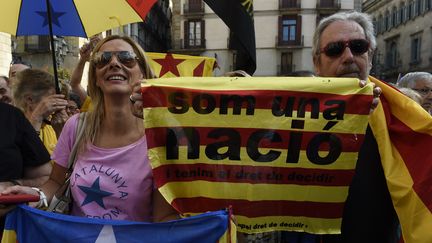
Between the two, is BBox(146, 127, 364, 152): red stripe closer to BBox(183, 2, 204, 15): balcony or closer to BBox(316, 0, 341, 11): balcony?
BBox(183, 2, 204, 15): balcony

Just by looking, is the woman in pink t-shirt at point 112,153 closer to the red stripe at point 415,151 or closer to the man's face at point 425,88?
the red stripe at point 415,151

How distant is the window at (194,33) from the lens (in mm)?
39500

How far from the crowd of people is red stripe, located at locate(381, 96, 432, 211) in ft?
0.35

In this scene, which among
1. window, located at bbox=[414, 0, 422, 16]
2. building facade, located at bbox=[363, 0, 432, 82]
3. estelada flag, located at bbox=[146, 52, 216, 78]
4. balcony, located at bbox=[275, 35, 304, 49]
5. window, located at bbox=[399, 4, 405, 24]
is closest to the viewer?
estelada flag, located at bbox=[146, 52, 216, 78]

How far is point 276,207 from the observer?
185cm

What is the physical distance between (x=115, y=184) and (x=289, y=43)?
3835cm

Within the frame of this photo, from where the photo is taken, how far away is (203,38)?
39344 mm

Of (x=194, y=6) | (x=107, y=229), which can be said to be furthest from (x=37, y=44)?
(x=194, y=6)

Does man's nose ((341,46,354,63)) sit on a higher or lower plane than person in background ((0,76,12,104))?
higher

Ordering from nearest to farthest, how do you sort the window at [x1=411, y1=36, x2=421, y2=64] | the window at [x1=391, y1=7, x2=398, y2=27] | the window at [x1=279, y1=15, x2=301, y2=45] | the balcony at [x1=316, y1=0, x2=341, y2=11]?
the window at [x1=411, y1=36, x2=421, y2=64]
the balcony at [x1=316, y1=0, x2=341, y2=11]
the window at [x1=279, y1=15, x2=301, y2=45]
the window at [x1=391, y1=7, x2=398, y2=27]

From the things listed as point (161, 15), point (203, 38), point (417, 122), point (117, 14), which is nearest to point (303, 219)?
point (417, 122)

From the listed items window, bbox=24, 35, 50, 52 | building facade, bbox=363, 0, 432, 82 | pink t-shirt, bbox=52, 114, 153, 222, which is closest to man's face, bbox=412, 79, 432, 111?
pink t-shirt, bbox=52, 114, 153, 222

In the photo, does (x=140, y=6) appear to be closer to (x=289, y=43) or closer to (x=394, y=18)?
(x=289, y=43)

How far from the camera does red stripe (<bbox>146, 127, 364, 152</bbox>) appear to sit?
1833 mm
